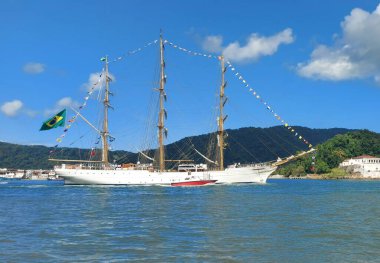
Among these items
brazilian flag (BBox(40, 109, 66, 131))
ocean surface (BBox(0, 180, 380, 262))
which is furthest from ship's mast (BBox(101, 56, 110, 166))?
ocean surface (BBox(0, 180, 380, 262))

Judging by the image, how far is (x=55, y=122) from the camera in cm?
8356

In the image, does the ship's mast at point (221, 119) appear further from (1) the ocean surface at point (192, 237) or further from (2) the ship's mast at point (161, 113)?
(1) the ocean surface at point (192, 237)

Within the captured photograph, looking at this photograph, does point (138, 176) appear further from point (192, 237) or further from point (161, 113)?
point (192, 237)

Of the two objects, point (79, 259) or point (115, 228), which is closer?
point (79, 259)

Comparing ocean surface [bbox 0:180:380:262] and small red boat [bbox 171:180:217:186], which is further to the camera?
small red boat [bbox 171:180:217:186]

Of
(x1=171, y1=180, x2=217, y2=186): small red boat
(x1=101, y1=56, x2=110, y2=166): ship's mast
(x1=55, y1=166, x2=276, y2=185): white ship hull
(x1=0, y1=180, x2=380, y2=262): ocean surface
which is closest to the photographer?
(x1=0, y1=180, x2=380, y2=262): ocean surface

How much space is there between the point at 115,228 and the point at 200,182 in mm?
64065

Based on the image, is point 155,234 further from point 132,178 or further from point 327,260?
point 132,178

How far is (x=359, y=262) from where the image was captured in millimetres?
16438

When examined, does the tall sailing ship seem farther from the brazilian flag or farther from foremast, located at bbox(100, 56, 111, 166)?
the brazilian flag

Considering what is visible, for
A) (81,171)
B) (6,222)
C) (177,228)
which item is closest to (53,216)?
(6,222)

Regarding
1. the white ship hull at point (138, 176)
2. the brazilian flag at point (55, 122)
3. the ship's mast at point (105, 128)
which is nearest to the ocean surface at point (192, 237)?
the brazilian flag at point (55, 122)

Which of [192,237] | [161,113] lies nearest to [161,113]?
[161,113]

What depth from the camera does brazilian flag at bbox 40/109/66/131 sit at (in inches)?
3246
